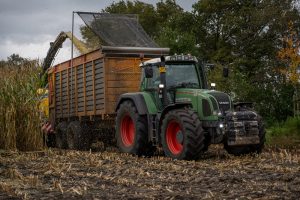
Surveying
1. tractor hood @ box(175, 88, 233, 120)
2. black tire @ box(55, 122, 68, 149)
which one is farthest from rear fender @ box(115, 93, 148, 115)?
black tire @ box(55, 122, 68, 149)

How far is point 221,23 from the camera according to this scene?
35719 mm

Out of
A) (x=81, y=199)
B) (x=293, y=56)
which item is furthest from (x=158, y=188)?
(x=293, y=56)

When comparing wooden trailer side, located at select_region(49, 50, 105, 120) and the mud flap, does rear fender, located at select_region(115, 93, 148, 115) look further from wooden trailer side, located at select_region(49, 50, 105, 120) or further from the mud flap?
the mud flap

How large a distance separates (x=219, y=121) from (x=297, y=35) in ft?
55.8

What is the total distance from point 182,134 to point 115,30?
5.62 m

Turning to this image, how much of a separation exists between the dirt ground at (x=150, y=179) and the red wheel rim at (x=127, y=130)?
1.75 metres

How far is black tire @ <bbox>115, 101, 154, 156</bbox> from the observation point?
11875 mm

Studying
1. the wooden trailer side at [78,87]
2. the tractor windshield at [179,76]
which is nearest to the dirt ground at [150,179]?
the tractor windshield at [179,76]

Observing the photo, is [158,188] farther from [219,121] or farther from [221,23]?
[221,23]

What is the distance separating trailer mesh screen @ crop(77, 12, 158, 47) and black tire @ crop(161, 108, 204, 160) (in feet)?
14.4

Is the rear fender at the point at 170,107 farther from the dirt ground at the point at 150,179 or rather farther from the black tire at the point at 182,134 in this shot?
the dirt ground at the point at 150,179

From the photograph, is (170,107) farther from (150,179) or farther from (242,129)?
(150,179)

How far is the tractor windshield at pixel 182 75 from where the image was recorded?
11806 mm

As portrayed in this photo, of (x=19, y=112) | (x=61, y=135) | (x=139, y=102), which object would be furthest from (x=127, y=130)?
(x=61, y=135)
